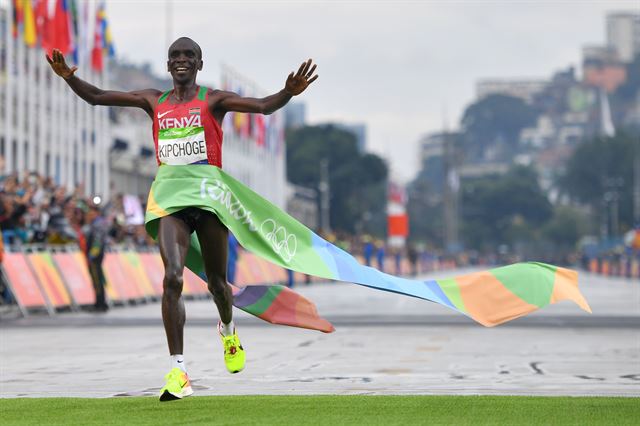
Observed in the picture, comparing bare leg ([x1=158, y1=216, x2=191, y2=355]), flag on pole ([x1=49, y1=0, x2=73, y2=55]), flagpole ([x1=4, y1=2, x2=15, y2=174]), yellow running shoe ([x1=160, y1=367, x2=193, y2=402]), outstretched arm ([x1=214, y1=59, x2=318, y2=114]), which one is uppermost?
flag on pole ([x1=49, y1=0, x2=73, y2=55])

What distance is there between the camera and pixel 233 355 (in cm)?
1038

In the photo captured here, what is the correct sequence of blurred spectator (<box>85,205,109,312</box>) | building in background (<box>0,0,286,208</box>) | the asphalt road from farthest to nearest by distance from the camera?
building in background (<box>0,0,286,208</box>) < blurred spectator (<box>85,205,109,312</box>) < the asphalt road

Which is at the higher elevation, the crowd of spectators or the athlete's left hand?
the athlete's left hand

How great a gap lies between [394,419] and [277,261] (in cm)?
190

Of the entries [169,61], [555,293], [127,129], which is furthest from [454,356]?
[127,129]

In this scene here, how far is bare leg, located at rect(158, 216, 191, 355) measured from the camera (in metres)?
9.70

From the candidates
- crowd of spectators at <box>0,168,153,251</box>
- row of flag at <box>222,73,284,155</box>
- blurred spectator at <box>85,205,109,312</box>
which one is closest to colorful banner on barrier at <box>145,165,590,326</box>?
crowd of spectators at <box>0,168,153,251</box>

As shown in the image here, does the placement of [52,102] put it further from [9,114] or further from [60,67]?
[60,67]

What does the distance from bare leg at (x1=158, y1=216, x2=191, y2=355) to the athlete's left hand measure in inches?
42.7

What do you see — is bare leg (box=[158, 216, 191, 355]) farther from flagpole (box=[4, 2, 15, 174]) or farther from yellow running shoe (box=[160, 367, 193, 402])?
flagpole (box=[4, 2, 15, 174])

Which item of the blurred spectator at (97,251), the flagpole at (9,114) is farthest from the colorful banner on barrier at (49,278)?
the flagpole at (9,114)

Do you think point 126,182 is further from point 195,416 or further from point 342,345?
point 195,416

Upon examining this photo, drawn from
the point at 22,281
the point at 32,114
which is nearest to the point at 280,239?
the point at 22,281

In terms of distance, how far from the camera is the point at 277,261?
10383 mm
